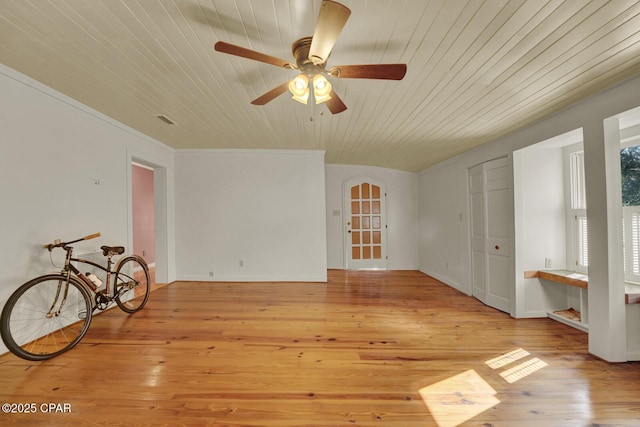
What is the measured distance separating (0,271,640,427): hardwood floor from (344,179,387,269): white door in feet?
9.56

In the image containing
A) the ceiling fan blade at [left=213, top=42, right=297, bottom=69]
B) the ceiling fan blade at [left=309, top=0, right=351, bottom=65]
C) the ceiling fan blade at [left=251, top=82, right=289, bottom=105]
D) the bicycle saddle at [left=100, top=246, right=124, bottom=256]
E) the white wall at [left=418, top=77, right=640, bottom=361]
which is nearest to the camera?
the ceiling fan blade at [left=309, top=0, right=351, bottom=65]

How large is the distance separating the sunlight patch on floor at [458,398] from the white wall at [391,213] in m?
4.28

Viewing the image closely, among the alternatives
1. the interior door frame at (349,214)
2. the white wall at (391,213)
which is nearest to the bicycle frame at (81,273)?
the white wall at (391,213)

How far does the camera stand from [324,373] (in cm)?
200

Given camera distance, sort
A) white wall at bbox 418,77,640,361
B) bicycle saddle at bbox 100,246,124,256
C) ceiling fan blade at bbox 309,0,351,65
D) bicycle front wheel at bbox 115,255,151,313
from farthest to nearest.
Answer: bicycle front wheel at bbox 115,255,151,313, bicycle saddle at bbox 100,246,124,256, white wall at bbox 418,77,640,361, ceiling fan blade at bbox 309,0,351,65

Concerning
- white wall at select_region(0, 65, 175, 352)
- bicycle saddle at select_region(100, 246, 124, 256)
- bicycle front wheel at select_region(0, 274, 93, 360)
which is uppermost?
white wall at select_region(0, 65, 175, 352)

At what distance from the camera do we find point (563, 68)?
1853 mm

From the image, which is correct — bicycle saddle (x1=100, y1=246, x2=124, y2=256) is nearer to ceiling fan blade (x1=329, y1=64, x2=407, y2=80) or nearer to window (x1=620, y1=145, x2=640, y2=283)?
ceiling fan blade (x1=329, y1=64, x2=407, y2=80)

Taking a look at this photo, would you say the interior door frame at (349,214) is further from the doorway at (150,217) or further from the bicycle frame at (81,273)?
the bicycle frame at (81,273)

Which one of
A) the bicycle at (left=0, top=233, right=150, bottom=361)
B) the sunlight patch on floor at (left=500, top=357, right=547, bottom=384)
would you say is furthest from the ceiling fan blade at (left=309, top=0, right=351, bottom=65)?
the bicycle at (left=0, top=233, right=150, bottom=361)

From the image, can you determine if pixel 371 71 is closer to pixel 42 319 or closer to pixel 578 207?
pixel 578 207

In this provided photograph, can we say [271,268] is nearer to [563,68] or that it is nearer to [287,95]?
[287,95]

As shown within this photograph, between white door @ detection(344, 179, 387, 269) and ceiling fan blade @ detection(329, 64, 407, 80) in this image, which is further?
white door @ detection(344, 179, 387, 269)

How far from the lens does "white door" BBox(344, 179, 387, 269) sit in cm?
620
